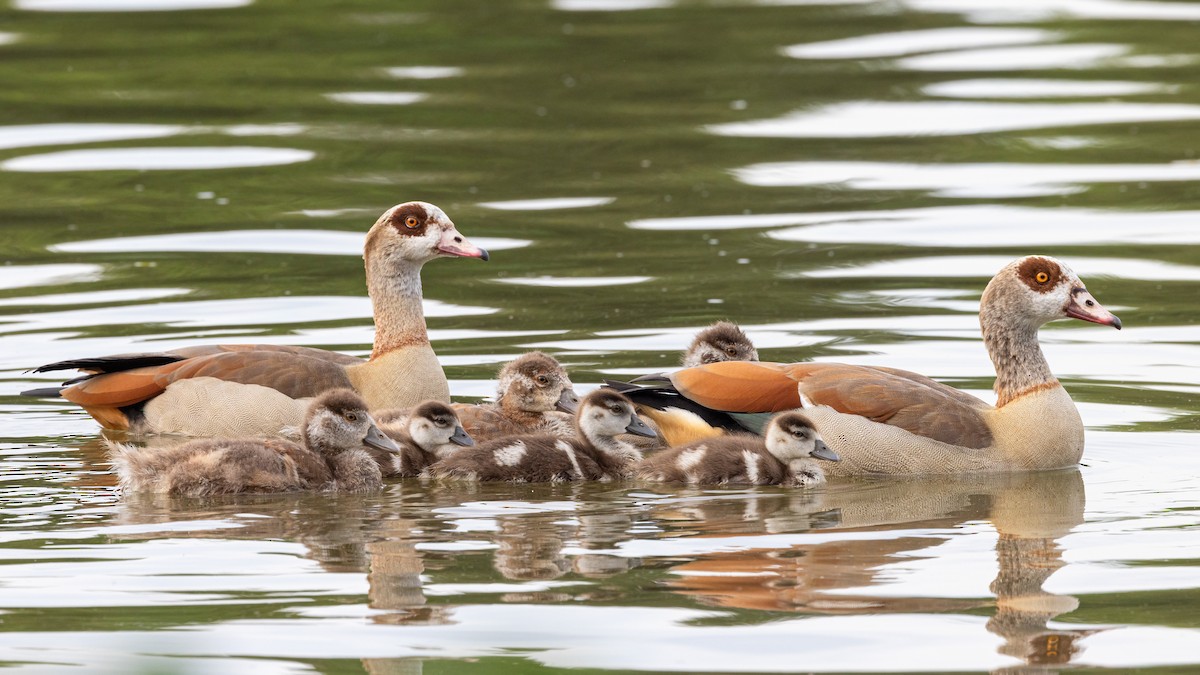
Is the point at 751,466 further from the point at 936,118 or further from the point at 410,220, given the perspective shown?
the point at 936,118

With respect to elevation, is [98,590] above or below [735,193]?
below

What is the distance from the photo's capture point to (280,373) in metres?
13.4

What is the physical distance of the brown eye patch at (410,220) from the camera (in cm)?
1409

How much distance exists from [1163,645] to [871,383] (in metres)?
4.02

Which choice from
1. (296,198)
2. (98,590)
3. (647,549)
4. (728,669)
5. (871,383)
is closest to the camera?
(728,669)

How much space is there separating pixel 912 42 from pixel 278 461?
20.2m

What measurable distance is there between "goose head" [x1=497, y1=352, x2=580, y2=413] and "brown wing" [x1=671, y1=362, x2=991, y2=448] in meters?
0.71

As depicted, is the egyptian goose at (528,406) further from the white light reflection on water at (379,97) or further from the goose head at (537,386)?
the white light reflection on water at (379,97)

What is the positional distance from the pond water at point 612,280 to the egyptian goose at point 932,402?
218 millimetres

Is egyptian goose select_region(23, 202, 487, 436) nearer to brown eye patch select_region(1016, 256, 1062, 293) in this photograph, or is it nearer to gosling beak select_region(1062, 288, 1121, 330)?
brown eye patch select_region(1016, 256, 1062, 293)

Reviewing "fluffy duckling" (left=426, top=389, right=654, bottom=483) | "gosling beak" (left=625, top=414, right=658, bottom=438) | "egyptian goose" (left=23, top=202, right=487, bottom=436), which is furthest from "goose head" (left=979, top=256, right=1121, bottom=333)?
"egyptian goose" (left=23, top=202, right=487, bottom=436)

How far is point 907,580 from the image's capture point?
9.41 meters

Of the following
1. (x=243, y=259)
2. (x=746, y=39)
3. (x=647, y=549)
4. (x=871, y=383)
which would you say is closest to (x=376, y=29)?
(x=746, y=39)

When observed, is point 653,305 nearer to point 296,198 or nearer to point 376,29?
point 296,198
